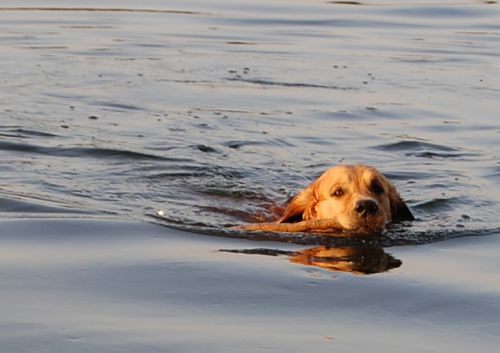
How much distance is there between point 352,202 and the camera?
8891mm

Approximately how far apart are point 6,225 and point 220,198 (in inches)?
85.0

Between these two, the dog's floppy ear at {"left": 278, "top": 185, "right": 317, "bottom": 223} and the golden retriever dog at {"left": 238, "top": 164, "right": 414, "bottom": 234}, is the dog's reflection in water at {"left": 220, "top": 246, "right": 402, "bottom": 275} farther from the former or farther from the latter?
the dog's floppy ear at {"left": 278, "top": 185, "right": 317, "bottom": 223}

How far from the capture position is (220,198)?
409 inches

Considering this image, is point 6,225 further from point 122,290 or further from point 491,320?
point 491,320

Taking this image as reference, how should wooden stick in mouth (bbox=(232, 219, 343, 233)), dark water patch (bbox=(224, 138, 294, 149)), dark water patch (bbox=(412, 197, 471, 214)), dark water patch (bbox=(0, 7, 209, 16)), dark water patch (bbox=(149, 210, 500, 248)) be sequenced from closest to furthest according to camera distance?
dark water patch (bbox=(149, 210, 500, 248)), wooden stick in mouth (bbox=(232, 219, 343, 233)), dark water patch (bbox=(412, 197, 471, 214)), dark water patch (bbox=(224, 138, 294, 149)), dark water patch (bbox=(0, 7, 209, 16))

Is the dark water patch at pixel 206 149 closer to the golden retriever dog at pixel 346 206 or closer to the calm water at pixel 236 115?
the calm water at pixel 236 115

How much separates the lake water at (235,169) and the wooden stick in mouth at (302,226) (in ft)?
0.31

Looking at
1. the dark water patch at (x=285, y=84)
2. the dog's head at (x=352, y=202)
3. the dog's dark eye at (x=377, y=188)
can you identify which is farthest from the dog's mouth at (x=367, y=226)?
the dark water patch at (x=285, y=84)

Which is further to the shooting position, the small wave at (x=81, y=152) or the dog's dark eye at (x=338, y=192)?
the small wave at (x=81, y=152)

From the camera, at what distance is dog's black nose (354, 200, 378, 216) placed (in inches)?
343

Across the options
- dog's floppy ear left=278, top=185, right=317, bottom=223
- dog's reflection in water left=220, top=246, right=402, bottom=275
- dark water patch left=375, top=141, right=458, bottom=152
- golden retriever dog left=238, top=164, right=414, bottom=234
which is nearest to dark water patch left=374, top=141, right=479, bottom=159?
dark water patch left=375, top=141, right=458, bottom=152

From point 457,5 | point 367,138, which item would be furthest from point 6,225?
point 457,5

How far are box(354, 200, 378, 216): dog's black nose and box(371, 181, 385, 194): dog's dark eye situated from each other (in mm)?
377

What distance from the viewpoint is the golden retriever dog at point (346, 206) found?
8750 millimetres
